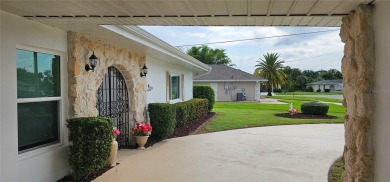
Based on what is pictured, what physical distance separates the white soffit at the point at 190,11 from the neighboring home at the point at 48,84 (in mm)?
584

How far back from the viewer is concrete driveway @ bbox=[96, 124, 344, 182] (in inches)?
222

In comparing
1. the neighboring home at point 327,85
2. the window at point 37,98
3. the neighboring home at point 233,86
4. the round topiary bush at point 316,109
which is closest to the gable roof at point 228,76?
the neighboring home at point 233,86

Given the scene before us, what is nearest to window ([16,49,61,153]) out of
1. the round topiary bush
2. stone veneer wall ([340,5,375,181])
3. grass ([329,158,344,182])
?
stone veneer wall ([340,5,375,181])

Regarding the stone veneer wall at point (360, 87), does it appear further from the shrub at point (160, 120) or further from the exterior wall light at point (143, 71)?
the exterior wall light at point (143, 71)

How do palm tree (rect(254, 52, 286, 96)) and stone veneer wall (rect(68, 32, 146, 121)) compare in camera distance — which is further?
palm tree (rect(254, 52, 286, 96))

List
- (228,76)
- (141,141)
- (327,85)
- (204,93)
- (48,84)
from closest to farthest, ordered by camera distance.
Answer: (48,84)
(141,141)
(204,93)
(228,76)
(327,85)

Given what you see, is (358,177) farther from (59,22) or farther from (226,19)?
(59,22)

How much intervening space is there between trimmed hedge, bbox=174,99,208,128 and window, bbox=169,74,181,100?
74cm

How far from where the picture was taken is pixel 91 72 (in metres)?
6.31

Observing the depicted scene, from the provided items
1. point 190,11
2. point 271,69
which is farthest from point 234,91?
point 190,11
